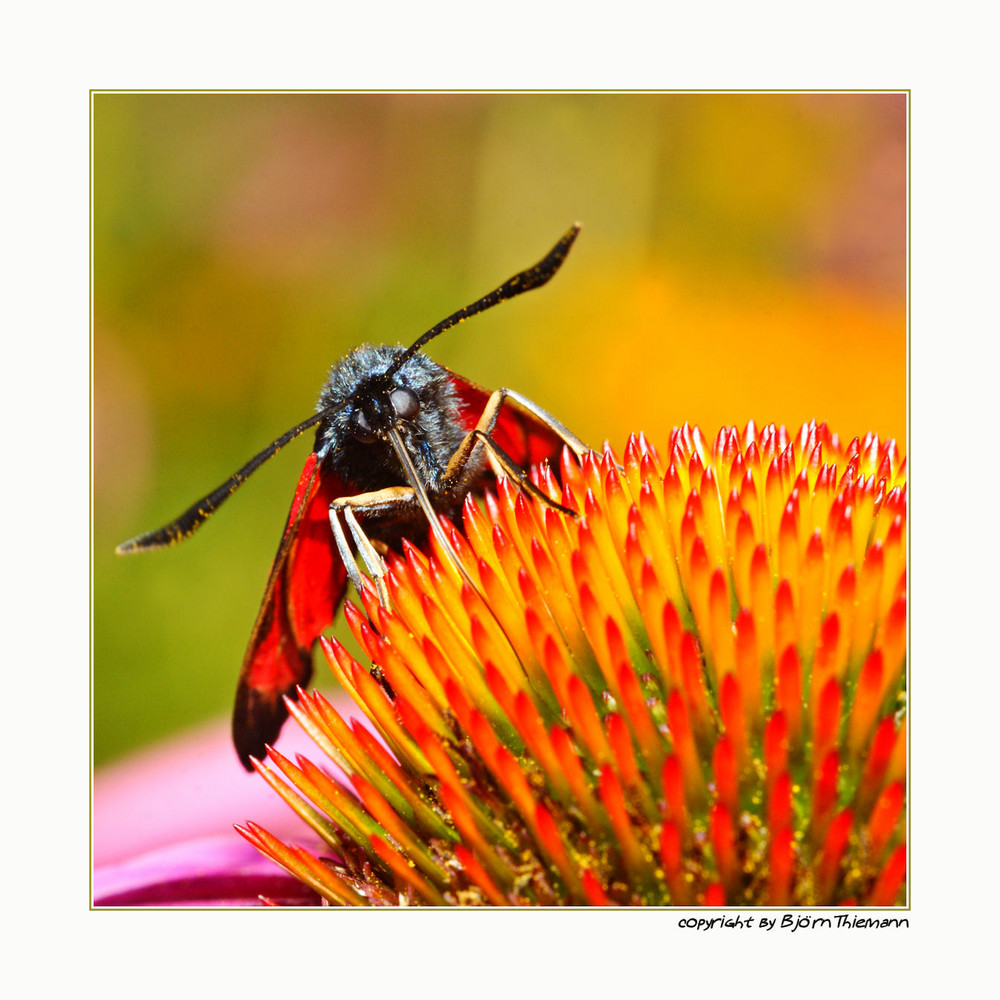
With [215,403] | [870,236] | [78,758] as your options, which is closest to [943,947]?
[870,236]

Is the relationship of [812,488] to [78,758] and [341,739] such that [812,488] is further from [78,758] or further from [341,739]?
[78,758]

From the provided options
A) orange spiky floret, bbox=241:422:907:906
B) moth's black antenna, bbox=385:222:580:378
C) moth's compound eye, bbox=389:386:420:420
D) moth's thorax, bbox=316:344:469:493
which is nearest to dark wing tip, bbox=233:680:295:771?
orange spiky floret, bbox=241:422:907:906

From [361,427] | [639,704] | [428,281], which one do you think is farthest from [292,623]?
[428,281]

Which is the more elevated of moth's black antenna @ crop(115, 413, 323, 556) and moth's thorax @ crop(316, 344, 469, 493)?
moth's thorax @ crop(316, 344, 469, 493)

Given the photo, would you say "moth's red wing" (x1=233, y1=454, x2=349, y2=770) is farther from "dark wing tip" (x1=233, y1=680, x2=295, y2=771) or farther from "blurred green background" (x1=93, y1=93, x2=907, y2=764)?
"blurred green background" (x1=93, y1=93, x2=907, y2=764)

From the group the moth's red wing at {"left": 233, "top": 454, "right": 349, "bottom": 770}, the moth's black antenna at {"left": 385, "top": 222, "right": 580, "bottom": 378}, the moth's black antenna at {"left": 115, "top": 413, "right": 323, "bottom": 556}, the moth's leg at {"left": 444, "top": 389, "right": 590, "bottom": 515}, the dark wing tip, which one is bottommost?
the dark wing tip

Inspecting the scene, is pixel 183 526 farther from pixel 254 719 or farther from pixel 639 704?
pixel 639 704

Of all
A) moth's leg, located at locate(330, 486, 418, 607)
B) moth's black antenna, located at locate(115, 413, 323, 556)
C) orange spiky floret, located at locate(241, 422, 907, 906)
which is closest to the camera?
orange spiky floret, located at locate(241, 422, 907, 906)
